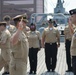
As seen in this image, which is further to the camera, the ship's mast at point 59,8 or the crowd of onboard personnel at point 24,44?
the ship's mast at point 59,8

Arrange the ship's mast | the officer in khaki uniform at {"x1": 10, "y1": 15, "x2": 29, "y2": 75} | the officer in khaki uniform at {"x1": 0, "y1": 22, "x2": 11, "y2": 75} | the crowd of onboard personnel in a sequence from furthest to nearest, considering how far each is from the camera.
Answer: the ship's mast
the officer in khaki uniform at {"x1": 0, "y1": 22, "x2": 11, "y2": 75}
the officer in khaki uniform at {"x1": 10, "y1": 15, "x2": 29, "y2": 75}
the crowd of onboard personnel

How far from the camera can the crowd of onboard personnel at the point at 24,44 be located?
5948 millimetres

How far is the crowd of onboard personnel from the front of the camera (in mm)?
5948

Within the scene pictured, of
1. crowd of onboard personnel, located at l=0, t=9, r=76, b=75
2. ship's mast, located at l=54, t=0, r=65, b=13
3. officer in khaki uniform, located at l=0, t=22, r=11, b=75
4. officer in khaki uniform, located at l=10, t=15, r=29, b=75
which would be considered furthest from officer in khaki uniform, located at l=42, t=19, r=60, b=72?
ship's mast, located at l=54, t=0, r=65, b=13

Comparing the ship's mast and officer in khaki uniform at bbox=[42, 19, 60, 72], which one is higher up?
the ship's mast

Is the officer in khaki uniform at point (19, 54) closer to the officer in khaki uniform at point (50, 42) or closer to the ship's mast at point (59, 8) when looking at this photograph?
the officer in khaki uniform at point (50, 42)

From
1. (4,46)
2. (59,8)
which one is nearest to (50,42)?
(4,46)

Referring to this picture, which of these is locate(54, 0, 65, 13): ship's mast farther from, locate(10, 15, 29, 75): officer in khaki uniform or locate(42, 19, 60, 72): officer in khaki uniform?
locate(10, 15, 29, 75): officer in khaki uniform

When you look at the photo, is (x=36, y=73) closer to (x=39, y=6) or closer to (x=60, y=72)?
(x=60, y=72)

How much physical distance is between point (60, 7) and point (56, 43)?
42736 millimetres

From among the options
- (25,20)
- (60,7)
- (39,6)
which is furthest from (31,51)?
(39,6)

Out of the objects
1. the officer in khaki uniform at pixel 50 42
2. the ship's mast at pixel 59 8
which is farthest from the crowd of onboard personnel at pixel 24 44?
the ship's mast at pixel 59 8

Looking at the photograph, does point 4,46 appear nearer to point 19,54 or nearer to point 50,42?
point 50,42

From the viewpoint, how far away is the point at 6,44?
29.4ft
